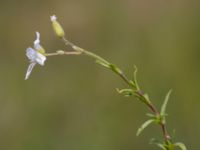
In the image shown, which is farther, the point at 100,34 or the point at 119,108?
the point at 100,34

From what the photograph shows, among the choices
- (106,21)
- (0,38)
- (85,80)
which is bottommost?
(85,80)

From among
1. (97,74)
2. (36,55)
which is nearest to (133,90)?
(36,55)

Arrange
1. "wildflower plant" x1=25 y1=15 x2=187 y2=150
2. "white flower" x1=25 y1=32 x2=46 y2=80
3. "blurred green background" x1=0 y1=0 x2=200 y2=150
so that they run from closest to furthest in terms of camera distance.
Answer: "wildflower plant" x1=25 y1=15 x2=187 y2=150, "white flower" x1=25 y1=32 x2=46 y2=80, "blurred green background" x1=0 y1=0 x2=200 y2=150

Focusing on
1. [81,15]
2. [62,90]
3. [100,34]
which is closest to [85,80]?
[62,90]

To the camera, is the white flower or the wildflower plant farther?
the white flower

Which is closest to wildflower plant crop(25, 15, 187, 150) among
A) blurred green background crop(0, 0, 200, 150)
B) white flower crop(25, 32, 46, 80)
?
white flower crop(25, 32, 46, 80)

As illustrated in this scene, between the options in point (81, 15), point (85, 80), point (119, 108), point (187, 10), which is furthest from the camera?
point (81, 15)

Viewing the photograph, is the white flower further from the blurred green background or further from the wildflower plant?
the blurred green background

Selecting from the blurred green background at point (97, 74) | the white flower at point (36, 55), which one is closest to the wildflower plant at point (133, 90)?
the white flower at point (36, 55)

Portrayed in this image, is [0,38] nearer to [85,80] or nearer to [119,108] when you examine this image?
[85,80]
